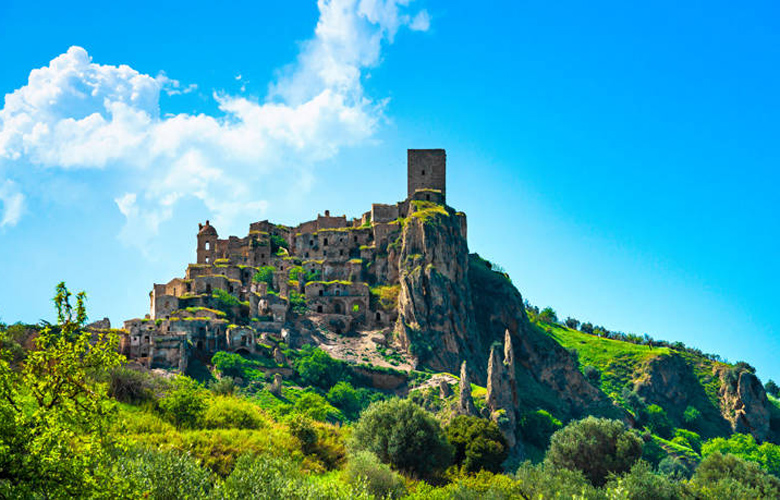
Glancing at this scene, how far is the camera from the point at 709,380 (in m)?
128

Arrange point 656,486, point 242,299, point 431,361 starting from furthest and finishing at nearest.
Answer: point 242,299 → point 431,361 → point 656,486

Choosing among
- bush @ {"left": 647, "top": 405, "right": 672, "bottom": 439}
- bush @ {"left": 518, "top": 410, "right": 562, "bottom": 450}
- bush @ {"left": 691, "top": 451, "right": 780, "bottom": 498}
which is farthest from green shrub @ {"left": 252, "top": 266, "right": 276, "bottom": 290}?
bush @ {"left": 647, "top": 405, "right": 672, "bottom": 439}

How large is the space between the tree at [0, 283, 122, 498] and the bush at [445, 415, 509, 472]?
38771 mm

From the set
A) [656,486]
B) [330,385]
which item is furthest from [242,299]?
[656,486]

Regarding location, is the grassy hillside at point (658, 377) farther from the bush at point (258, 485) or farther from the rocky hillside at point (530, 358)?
the bush at point (258, 485)

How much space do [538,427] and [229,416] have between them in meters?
48.8

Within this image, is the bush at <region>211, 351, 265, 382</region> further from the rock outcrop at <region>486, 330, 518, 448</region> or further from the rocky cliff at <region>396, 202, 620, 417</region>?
the rock outcrop at <region>486, 330, 518, 448</region>

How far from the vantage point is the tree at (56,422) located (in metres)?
17.7

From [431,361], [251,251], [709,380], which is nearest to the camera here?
[431,361]

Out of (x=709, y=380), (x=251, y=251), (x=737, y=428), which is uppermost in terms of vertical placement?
(x=251, y=251)

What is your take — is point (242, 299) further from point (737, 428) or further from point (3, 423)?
point (737, 428)

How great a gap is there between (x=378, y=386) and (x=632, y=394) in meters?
53.3

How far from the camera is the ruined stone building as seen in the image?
252ft

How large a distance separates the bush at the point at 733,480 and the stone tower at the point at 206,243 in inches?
2966
